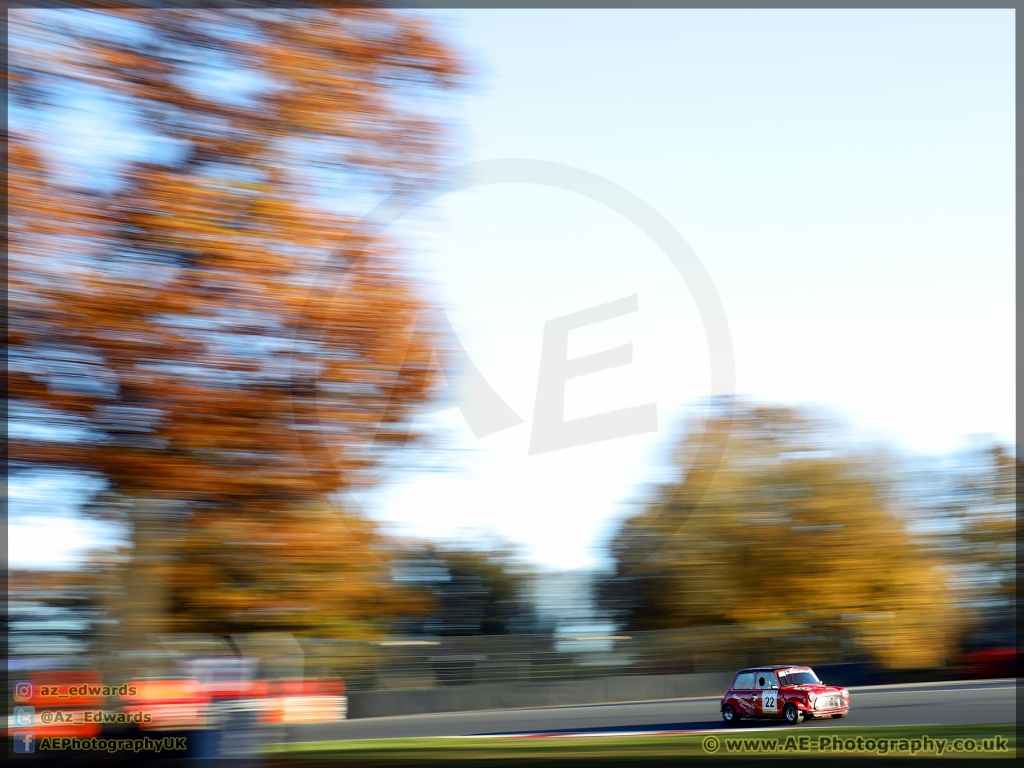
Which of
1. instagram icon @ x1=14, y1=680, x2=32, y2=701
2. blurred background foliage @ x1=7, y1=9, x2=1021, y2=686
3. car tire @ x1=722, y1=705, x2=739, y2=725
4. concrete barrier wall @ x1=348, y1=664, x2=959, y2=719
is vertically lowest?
concrete barrier wall @ x1=348, y1=664, x2=959, y2=719

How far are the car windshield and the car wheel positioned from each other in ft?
1.21

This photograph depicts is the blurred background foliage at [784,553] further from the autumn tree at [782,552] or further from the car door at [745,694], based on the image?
the car door at [745,694]

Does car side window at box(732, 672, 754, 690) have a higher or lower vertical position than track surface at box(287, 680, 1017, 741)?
higher

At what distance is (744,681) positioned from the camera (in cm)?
1446

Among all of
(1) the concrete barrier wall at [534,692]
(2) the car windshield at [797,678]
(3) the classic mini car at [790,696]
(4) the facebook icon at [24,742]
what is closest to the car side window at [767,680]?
(3) the classic mini car at [790,696]

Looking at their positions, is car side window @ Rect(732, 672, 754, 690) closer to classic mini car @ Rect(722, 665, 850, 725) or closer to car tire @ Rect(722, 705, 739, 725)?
classic mini car @ Rect(722, 665, 850, 725)

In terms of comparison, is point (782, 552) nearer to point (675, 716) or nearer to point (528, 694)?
point (675, 716)

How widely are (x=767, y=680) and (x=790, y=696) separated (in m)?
0.41

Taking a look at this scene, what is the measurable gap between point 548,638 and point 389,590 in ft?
50.8

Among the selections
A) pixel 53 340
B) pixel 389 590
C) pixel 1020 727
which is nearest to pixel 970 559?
pixel 1020 727

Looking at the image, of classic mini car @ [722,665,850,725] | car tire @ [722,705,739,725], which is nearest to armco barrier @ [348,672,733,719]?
car tire @ [722,705,739,725]

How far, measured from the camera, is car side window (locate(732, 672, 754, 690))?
46.9 ft

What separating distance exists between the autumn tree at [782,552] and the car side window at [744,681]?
7.39m

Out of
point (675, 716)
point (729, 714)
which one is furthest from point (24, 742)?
point (675, 716)
